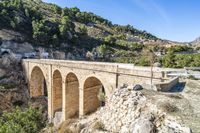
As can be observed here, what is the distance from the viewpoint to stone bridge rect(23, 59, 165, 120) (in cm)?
2017

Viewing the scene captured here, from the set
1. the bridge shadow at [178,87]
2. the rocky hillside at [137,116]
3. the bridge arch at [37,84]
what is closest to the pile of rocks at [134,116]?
the rocky hillside at [137,116]

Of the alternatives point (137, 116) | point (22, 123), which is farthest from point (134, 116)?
point (22, 123)

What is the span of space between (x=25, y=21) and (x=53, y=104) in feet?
121

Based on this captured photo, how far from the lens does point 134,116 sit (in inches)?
503

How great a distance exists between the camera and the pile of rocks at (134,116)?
35.9ft

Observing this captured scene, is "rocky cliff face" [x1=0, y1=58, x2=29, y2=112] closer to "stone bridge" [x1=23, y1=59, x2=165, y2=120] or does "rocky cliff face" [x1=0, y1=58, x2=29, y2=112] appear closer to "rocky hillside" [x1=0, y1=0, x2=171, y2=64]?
"stone bridge" [x1=23, y1=59, x2=165, y2=120]

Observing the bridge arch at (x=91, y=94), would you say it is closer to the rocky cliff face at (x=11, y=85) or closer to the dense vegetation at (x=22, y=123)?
the dense vegetation at (x=22, y=123)

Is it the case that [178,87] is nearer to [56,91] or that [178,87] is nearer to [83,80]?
[83,80]

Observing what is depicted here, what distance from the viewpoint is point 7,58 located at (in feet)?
157

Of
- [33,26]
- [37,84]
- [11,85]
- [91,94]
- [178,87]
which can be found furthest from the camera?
[33,26]

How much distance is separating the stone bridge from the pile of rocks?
4.50 metres

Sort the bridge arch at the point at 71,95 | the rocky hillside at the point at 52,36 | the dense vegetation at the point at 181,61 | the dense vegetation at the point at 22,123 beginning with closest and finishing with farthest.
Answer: the dense vegetation at the point at 22,123 < the bridge arch at the point at 71,95 < the dense vegetation at the point at 181,61 < the rocky hillside at the point at 52,36

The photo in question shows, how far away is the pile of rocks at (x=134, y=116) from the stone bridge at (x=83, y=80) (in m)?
4.50

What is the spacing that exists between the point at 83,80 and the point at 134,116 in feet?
44.7
